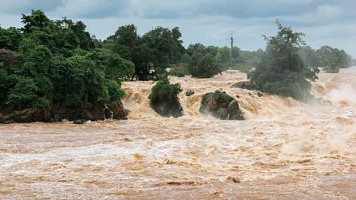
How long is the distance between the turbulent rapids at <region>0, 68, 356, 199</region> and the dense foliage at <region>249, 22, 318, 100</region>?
5.73m

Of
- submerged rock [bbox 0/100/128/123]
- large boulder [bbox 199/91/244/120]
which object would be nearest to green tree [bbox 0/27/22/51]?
submerged rock [bbox 0/100/128/123]

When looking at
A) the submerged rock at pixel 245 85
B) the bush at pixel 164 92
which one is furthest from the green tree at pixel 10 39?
the submerged rock at pixel 245 85

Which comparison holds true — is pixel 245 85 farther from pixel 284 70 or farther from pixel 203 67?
pixel 203 67

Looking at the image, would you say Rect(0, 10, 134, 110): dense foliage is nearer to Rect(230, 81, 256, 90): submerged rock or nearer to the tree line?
the tree line

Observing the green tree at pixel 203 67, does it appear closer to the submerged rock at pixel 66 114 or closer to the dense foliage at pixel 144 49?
the dense foliage at pixel 144 49

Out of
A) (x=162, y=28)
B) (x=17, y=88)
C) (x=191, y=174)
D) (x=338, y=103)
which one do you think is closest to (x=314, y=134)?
(x=191, y=174)

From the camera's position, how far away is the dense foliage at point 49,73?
904 inches

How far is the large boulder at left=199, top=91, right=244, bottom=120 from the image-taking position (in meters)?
25.4

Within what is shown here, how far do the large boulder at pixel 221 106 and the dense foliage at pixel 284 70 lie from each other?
555 cm

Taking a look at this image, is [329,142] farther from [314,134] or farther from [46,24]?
[46,24]

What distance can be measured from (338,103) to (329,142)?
16.1 metres

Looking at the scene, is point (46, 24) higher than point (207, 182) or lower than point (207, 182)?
higher

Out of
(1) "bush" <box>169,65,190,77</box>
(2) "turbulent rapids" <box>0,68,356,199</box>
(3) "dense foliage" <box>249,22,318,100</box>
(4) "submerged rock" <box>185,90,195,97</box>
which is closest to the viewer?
(2) "turbulent rapids" <box>0,68,356,199</box>

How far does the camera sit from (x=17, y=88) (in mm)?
22516
